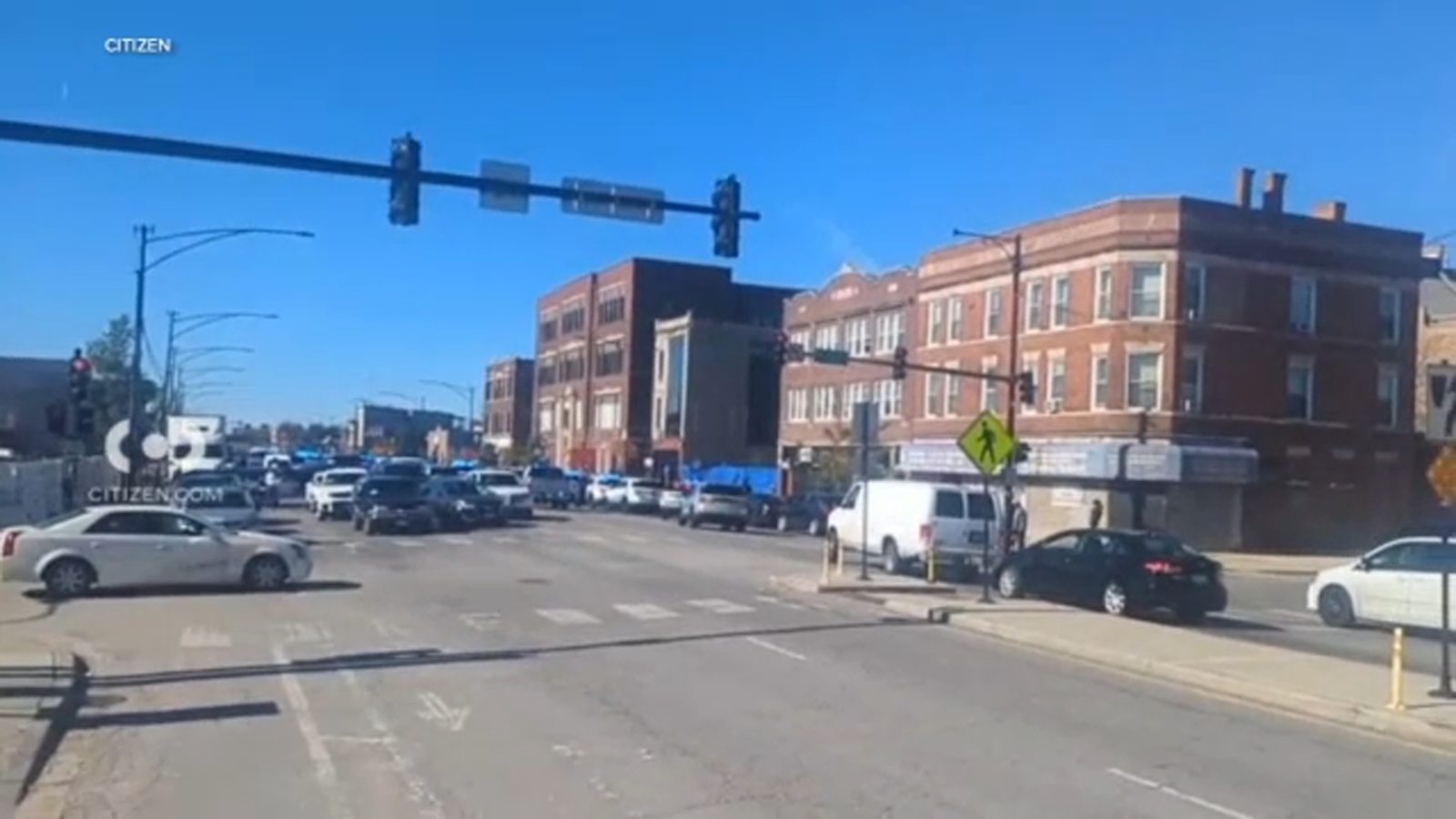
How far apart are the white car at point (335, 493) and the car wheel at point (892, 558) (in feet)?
77.0

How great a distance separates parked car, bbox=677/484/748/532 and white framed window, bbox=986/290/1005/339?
12903mm

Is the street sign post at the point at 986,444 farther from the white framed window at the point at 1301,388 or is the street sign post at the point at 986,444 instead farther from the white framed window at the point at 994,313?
the white framed window at the point at 994,313

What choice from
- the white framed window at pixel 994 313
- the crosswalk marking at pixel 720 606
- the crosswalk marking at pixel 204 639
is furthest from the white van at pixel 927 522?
the white framed window at pixel 994 313

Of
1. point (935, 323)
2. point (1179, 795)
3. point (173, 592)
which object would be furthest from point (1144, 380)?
point (1179, 795)

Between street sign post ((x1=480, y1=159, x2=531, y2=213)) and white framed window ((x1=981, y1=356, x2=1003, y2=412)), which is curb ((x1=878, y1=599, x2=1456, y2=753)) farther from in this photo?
white framed window ((x1=981, y1=356, x2=1003, y2=412))

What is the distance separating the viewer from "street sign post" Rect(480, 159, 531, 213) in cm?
2030

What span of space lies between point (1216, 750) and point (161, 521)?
62.6ft

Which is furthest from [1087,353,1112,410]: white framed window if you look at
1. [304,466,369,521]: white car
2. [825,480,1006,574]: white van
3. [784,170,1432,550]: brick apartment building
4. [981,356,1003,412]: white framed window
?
[304,466,369,521]: white car

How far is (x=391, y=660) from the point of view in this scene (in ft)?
56.5

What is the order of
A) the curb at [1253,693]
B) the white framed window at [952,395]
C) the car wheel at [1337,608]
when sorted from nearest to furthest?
1. the curb at [1253,693]
2. the car wheel at [1337,608]
3. the white framed window at [952,395]

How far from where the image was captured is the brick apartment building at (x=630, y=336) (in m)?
109

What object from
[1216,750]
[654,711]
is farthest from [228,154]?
[1216,750]

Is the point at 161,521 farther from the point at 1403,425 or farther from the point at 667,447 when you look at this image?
the point at 667,447

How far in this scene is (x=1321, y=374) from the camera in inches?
2302
